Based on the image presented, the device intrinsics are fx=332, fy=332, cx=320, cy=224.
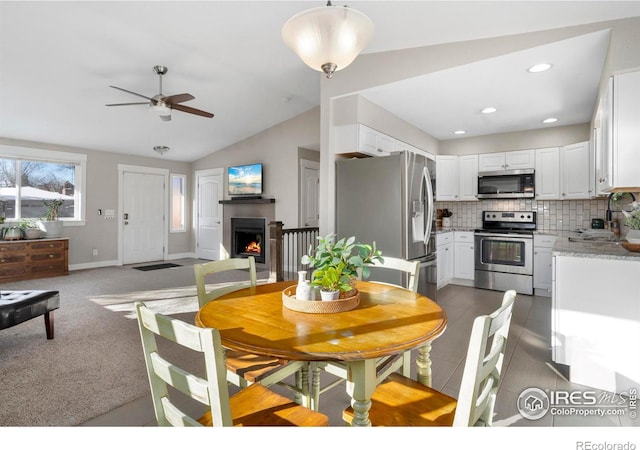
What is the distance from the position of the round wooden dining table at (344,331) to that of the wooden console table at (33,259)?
19.2ft

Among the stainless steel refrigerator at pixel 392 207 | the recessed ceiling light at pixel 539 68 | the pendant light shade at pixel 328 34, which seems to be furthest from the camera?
the stainless steel refrigerator at pixel 392 207

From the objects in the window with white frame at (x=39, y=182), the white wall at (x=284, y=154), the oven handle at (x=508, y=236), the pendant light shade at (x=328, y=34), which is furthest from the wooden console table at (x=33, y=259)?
the oven handle at (x=508, y=236)

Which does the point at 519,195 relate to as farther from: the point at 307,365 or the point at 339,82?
the point at 307,365

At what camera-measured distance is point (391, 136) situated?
4320mm

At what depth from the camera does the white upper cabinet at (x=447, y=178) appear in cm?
547

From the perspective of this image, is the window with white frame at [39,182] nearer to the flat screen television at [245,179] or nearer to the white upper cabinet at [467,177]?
the flat screen television at [245,179]

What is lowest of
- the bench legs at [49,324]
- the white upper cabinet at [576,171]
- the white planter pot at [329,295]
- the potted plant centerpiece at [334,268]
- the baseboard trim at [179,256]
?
the bench legs at [49,324]

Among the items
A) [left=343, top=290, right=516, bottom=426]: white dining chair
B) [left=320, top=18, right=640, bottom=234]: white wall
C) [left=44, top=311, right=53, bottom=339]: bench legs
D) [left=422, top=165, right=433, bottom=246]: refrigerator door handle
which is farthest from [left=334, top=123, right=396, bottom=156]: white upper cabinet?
[left=44, top=311, right=53, bottom=339]: bench legs

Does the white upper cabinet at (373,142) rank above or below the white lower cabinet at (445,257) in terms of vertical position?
above

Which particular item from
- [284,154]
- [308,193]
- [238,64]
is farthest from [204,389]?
[284,154]

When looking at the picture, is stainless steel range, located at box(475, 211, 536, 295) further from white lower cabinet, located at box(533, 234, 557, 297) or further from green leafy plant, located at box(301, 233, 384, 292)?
green leafy plant, located at box(301, 233, 384, 292)
